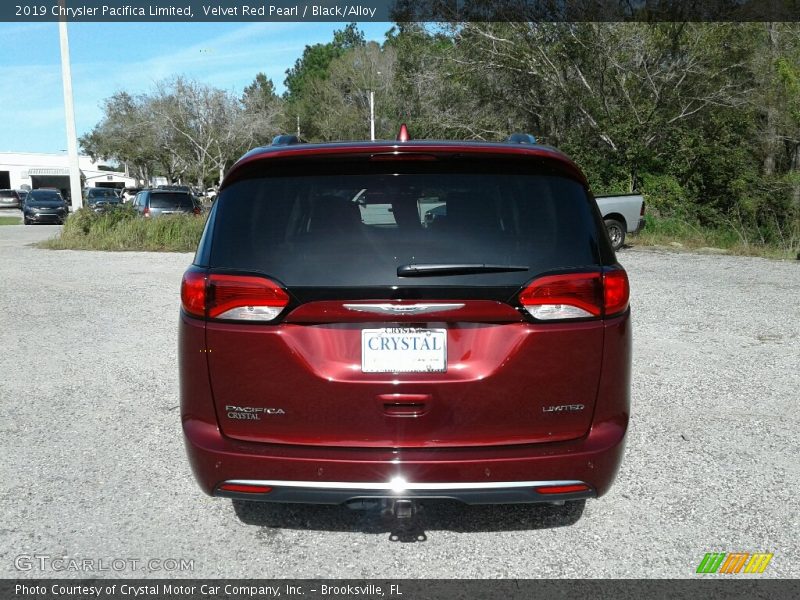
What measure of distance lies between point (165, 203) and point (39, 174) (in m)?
78.8

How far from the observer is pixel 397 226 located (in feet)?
9.39

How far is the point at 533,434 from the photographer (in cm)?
281

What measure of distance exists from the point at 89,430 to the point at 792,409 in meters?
5.07

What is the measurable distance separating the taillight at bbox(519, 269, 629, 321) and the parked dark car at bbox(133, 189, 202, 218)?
1925 cm

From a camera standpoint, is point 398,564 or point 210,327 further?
point 398,564

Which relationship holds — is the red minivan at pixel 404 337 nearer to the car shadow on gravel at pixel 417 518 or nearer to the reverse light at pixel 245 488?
the reverse light at pixel 245 488

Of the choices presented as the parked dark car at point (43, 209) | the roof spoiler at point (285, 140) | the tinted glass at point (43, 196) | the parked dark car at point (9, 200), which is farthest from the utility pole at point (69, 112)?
the parked dark car at point (9, 200)

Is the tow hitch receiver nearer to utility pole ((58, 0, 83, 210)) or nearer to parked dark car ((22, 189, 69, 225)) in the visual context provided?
utility pole ((58, 0, 83, 210))

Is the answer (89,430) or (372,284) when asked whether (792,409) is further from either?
(89,430)

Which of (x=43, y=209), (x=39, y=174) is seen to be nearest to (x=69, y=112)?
(x=43, y=209)

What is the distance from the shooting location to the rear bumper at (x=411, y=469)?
2.80 m

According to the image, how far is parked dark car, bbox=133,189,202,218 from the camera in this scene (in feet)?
68.6

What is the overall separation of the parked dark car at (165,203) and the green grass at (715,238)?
42.6ft

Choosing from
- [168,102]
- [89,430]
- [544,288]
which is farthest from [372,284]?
[168,102]
